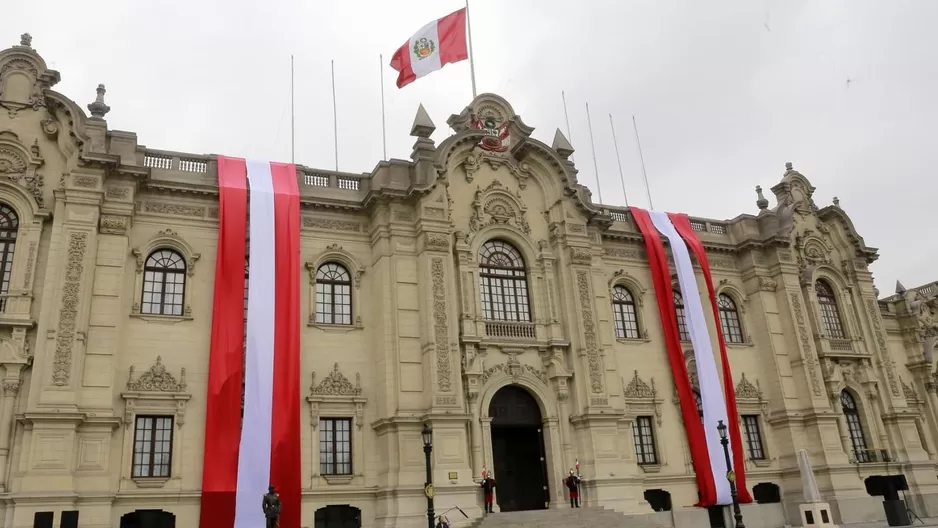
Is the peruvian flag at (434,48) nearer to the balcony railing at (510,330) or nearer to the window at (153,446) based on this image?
the balcony railing at (510,330)

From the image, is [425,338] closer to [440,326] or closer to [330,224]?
[440,326]

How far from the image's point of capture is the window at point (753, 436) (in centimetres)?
2967

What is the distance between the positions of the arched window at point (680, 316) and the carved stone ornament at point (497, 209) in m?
7.86

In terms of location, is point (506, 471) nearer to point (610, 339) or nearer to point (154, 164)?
point (610, 339)

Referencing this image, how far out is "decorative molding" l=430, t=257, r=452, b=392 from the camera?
78.1 ft

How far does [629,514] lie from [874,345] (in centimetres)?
1622

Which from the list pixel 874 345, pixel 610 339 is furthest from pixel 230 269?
pixel 874 345

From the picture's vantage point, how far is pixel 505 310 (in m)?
26.8

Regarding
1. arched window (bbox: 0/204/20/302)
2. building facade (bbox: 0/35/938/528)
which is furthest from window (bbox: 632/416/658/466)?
arched window (bbox: 0/204/20/302)

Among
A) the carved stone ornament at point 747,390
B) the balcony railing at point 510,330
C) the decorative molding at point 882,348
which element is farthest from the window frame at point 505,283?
the decorative molding at point 882,348

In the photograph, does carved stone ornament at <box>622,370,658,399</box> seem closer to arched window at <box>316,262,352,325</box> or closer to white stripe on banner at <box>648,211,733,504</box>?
white stripe on banner at <box>648,211,733,504</box>

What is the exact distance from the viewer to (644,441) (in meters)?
27.8

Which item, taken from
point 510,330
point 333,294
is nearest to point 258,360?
point 333,294

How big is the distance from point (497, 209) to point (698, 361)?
9.96 meters
